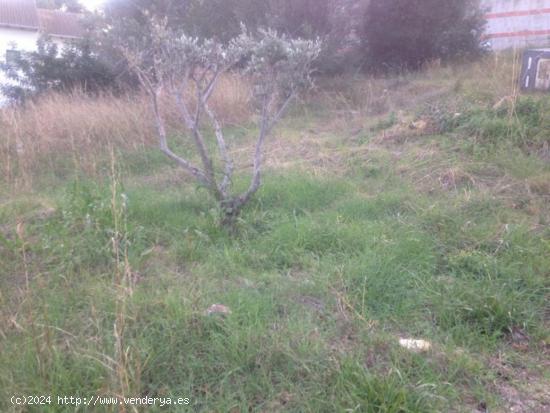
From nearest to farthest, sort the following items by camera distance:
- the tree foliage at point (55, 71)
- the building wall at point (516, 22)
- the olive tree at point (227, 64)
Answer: the olive tree at point (227, 64)
the tree foliage at point (55, 71)
the building wall at point (516, 22)

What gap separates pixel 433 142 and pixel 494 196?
1.51 meters

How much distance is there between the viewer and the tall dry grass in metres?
5.70

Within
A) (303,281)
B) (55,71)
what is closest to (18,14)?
(55,71)

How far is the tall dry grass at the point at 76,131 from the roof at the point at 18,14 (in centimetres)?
1799

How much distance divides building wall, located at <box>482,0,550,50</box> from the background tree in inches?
49.0

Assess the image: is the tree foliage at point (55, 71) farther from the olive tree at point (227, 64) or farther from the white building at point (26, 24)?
the white building at point (26, 24)

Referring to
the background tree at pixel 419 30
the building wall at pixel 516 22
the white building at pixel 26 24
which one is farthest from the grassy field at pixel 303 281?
the white building at pixel 26 24

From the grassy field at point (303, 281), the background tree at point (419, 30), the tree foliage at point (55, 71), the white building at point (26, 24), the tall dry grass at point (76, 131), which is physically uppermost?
Answer: the white building at point (26, 24)

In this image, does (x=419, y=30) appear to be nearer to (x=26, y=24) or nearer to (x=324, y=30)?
(x=324, y=30)

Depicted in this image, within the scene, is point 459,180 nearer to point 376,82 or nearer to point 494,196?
point 494,196

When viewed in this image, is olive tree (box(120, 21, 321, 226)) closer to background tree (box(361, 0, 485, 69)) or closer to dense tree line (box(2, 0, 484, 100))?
dense tree line (box(2, 0, 484, 100))

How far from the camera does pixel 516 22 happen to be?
12500 mm

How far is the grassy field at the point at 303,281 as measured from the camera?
229 cm

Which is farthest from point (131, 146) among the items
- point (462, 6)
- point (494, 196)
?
point (462, 6)
